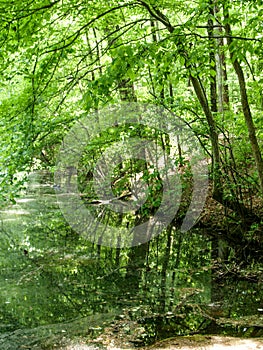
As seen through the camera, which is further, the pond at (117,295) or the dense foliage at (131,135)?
the pond at (117,295)

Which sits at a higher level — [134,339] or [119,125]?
[119,125]

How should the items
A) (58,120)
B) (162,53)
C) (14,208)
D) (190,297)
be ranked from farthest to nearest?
(14,208) → (58,120) → (190,297) → (162,53)

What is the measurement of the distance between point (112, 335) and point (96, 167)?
7.50 metres

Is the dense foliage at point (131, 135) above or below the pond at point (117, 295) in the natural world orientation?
above

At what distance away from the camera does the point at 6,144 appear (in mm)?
5402

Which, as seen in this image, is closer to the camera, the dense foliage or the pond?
the dense foliage

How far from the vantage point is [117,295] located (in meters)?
6.06

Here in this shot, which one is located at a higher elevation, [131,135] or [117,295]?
[131,135]

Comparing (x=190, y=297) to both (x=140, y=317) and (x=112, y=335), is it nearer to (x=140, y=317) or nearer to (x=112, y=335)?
(x=140, y=317)

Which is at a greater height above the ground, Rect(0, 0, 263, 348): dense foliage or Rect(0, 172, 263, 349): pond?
Rect(0, 0, 263, 348): dense foliage

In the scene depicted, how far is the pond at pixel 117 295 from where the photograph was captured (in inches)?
191

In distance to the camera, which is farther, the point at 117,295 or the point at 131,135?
the point at 131,135

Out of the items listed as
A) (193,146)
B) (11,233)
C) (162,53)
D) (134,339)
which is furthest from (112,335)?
(11,233)

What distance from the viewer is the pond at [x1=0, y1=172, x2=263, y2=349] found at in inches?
191
